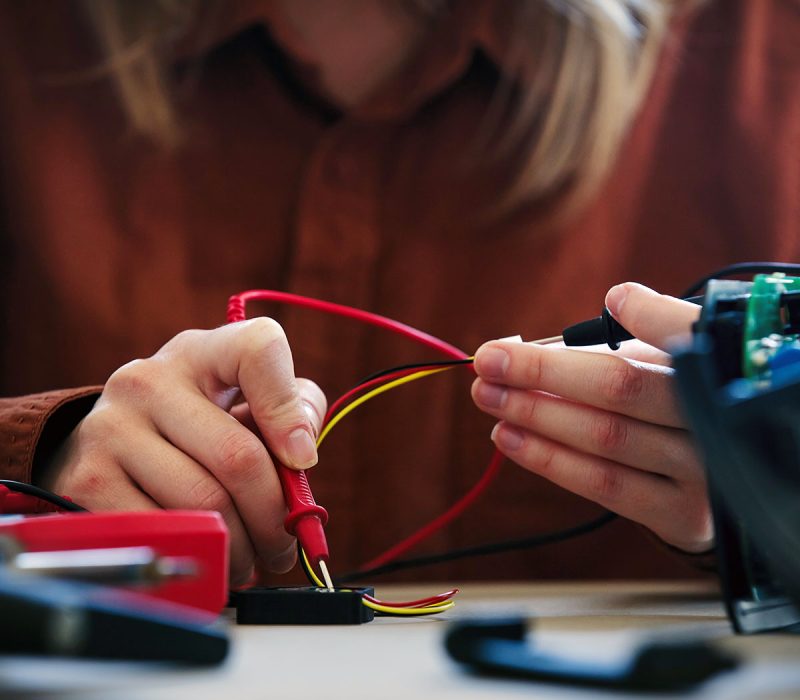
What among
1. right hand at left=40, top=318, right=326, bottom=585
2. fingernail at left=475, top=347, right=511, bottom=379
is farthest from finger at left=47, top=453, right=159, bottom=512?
fingernail at left=475, top=347, right=511, bottom=379

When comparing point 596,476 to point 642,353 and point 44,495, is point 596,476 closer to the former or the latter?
point 642,353

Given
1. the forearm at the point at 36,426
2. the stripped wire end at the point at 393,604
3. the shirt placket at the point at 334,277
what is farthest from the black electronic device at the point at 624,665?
the shirt placket at the point at 334,277

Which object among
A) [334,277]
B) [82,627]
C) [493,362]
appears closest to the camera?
[82,627]

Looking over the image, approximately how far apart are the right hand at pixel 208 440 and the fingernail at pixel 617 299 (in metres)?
0.18

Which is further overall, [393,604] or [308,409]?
[308,409]

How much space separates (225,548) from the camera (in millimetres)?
318

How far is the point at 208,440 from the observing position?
1.58 ft

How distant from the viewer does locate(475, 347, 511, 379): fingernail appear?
492 mm

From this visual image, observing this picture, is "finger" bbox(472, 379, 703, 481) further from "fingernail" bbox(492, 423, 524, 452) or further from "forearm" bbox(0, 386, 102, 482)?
"forearm" bbox(0, 386, 102, 482)

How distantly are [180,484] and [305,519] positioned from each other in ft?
0.26

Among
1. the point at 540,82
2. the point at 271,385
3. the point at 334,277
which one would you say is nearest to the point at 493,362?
the point at 271,385

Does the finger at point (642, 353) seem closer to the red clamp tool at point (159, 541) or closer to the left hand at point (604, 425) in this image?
the left hand at point (604, 425)

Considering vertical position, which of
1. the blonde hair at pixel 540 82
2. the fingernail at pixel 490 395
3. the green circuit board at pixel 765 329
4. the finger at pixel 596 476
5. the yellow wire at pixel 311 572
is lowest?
the yellow wire at pixel 311 572

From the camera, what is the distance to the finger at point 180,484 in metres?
0.48
